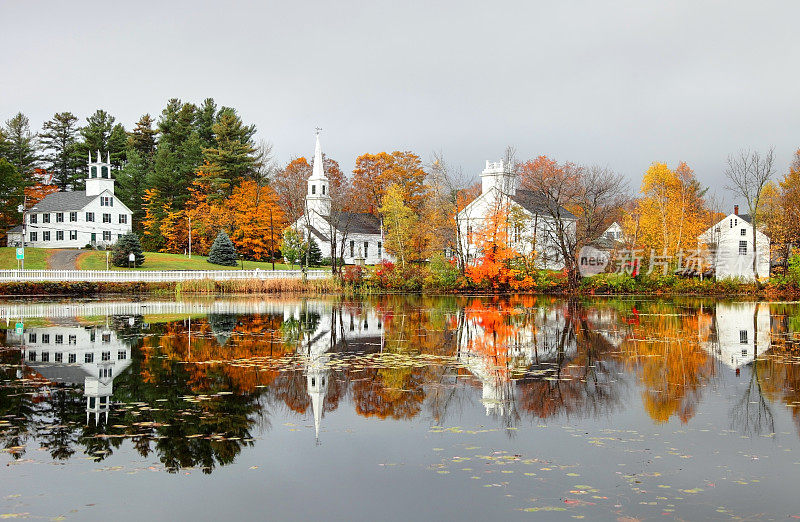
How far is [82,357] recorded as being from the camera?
52.1ft

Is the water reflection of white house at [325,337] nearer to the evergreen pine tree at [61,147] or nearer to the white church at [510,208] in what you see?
the white church at [510,208]

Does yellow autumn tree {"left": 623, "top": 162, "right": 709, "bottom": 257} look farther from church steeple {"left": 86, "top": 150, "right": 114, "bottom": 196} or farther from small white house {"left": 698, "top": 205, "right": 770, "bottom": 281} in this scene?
church steeple {"left": 86, "top": 150, "right": 114, "bottom": 196}

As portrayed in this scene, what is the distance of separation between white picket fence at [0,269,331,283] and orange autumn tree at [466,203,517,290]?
1153 cm

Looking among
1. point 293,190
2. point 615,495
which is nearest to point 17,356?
point 615,495

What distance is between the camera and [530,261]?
47.1 meters

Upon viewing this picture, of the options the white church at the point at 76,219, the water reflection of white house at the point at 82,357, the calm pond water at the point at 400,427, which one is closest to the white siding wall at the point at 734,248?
the calm pond water at the point at 400,427

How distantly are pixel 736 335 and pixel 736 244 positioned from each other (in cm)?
5707

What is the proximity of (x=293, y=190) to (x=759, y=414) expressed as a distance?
66647 mm

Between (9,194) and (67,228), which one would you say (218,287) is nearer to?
(67,228)

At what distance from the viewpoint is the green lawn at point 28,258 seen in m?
56.7

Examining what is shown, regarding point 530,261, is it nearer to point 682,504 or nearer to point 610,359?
point 610,359

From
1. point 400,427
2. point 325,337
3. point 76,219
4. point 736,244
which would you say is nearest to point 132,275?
point 76,219

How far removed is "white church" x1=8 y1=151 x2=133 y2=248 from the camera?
2872 inches

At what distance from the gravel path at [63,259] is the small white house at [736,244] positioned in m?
54.0
